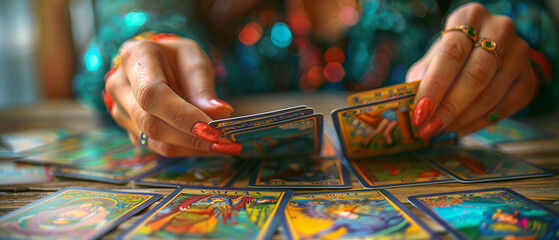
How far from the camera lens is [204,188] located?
26.2 inches

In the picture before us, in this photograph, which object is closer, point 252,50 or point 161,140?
point 161,140

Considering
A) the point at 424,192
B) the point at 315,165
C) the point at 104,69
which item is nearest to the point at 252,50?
the point at 104,69

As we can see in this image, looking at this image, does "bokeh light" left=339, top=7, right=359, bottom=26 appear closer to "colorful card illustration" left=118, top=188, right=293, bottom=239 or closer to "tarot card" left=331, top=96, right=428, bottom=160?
"tarot card" left=331, top=96, right=428, bottom=160

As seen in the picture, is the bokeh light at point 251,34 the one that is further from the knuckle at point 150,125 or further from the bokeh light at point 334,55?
the knuckle at point 150,125

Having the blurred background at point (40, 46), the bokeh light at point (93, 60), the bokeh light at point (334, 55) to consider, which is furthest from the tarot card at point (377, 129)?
the blurred background at point (40, 46)

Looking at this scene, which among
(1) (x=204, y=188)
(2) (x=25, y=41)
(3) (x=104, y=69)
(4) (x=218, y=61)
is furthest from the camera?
(2) (x=25, y=41)

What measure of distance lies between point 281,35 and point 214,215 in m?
1.33

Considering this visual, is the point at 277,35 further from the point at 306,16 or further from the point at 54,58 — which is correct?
the point at 54,58

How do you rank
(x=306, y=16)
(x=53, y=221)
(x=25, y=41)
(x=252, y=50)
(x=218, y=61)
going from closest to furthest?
(x=53, y=221) < (x=218, y=61) < (x=252, y=50) < (x=306, y=16) < (x=25, y=41)

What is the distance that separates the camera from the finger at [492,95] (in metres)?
0.80

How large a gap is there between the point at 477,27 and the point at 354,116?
15.2 inches

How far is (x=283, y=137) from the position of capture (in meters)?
0.75

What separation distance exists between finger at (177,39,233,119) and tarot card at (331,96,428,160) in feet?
0.82

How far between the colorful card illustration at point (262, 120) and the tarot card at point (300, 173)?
0.12 metres
